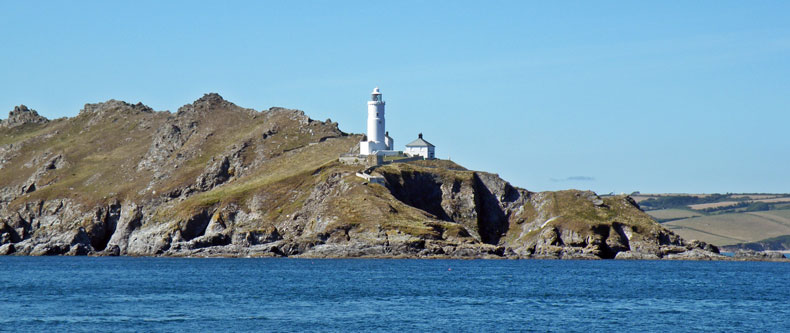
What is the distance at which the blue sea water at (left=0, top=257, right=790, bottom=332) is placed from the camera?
6662 cm

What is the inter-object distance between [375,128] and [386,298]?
96.5m

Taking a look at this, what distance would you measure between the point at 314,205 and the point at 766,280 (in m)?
67.3

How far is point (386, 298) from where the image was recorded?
83.4 metres

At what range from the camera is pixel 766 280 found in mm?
114875

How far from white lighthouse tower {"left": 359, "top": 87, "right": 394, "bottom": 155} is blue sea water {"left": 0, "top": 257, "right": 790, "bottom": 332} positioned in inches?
1879

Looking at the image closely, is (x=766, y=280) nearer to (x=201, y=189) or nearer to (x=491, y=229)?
(x=491, y=229)

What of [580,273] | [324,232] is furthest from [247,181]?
[580,273]

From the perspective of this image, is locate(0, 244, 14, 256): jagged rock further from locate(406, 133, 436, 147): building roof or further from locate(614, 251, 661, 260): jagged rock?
locate(614, 251, 661, 260): jagged rock

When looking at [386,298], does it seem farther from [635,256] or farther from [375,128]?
[375,128]

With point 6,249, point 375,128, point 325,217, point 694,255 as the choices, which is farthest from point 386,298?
point 6,249

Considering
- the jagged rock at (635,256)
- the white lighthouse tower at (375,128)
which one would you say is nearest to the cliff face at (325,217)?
the jagged rock at (635,256)

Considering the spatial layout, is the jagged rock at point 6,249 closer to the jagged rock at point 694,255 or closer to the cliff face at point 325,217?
the cliff face at point 325,217

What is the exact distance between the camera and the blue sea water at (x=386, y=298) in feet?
219

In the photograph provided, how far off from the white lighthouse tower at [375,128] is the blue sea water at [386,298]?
47.7m
